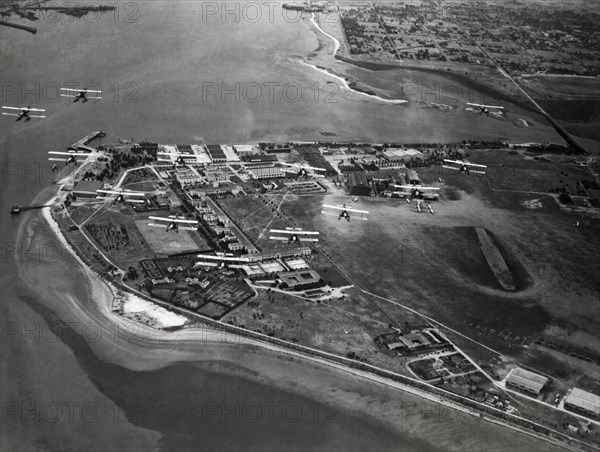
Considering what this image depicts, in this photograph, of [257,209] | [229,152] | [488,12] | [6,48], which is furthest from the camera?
[488,12]

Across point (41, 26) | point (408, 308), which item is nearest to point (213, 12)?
point (41, 26)

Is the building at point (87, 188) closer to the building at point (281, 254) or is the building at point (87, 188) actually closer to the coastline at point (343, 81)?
the building at point (281, 254)

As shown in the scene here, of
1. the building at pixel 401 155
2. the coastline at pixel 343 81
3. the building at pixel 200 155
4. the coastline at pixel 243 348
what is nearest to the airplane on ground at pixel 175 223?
the coastline at pixel 243 348

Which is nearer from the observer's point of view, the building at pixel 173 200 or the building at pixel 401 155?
the building at pixel 173 200

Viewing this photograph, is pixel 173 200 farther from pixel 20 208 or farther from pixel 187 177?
pixel 20 208

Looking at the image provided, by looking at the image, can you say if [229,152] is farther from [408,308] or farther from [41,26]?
[41,26]

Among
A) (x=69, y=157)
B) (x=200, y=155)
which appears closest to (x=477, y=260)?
(x=200, y=155)
